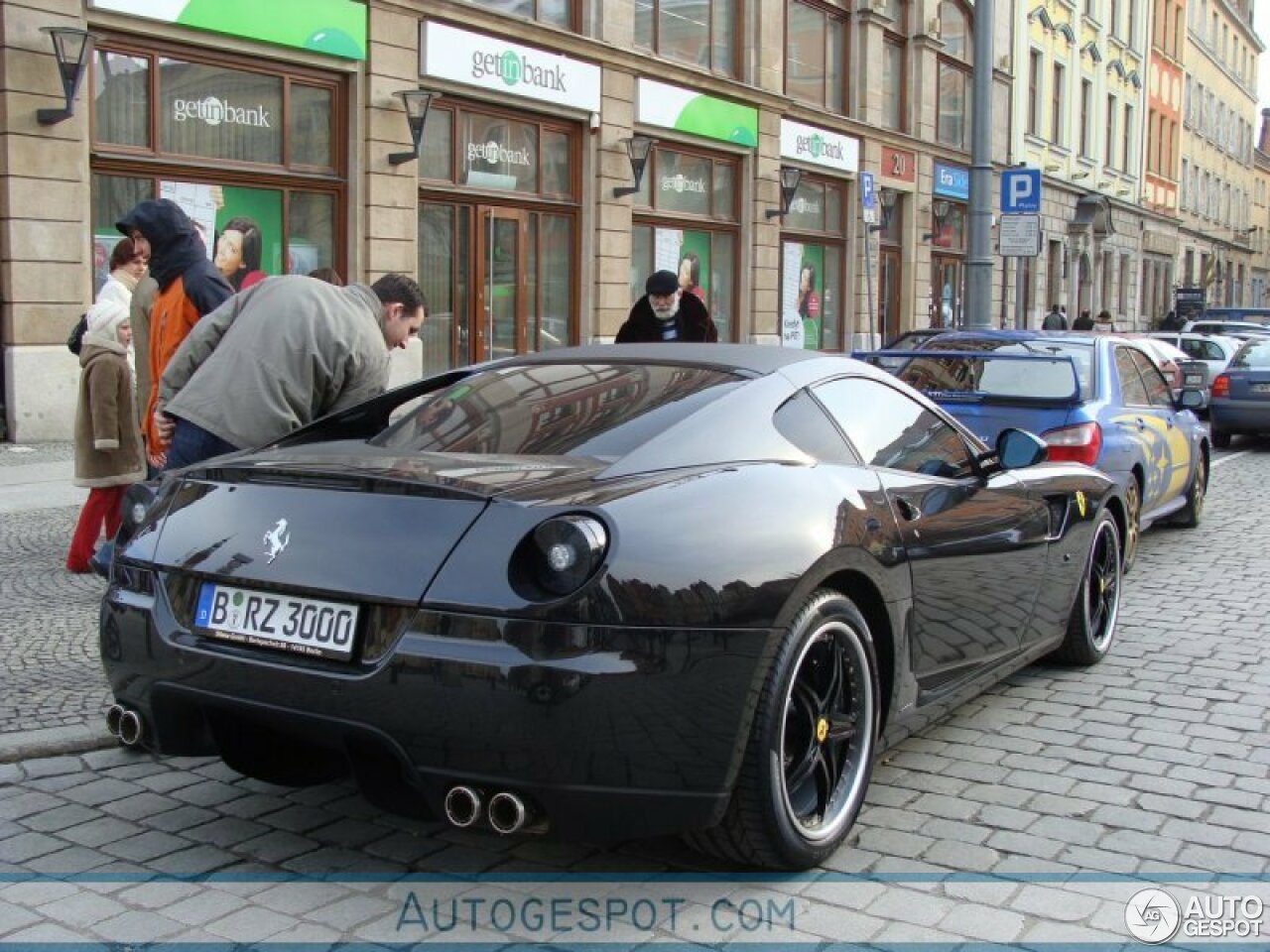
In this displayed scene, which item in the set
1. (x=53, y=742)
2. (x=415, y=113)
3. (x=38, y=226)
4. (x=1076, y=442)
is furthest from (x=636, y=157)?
(x=53, y=742)

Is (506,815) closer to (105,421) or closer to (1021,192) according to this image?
(105,421)

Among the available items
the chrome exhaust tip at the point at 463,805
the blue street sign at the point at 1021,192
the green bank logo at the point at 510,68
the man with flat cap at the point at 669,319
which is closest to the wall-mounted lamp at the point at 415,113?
the green bank logo at the point at 510,68

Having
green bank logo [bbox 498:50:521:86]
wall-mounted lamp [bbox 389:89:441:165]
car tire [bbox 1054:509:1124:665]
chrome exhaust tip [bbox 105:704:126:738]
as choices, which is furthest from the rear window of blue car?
green bank logo [bbox 498:50:521:86]

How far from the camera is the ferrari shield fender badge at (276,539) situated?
3387 millimetres

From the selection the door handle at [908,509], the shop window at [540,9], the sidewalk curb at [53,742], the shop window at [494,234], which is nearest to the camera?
the door handle at [908,509]

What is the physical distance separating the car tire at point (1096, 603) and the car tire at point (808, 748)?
7.23 feet

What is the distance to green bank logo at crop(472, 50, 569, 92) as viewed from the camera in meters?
18.0

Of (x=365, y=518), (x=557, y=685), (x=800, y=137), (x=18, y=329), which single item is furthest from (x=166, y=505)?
(x=800, y=137)

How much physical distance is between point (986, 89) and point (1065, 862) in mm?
13058

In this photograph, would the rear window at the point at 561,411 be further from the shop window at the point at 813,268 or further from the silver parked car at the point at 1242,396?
the shop window at the point at 813,268

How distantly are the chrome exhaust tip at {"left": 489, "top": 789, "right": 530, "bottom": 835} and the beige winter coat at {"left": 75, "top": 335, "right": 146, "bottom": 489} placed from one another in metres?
4.99

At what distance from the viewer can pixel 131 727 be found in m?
3.61

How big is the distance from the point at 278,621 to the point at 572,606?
0.77 meters

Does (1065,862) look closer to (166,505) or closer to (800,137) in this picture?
(166,505)
